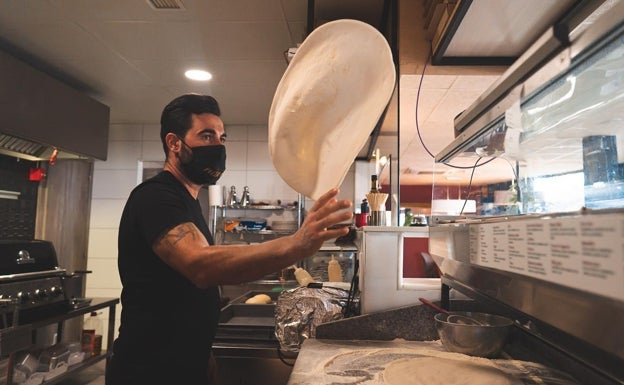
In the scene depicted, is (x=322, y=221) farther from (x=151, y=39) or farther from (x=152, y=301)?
(x=151, y=39)

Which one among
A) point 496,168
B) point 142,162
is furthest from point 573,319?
point 142,162

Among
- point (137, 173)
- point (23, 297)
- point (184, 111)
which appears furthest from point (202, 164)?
point (137, 173)

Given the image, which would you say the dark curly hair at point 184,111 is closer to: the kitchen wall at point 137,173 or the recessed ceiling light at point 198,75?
the recessed ceiling light at point 198,75

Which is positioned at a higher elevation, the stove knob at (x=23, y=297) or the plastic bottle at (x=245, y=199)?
the plastic bottle at (x=245, y=199)

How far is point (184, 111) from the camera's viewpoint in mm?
1354

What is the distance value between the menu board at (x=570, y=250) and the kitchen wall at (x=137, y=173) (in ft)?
12.4

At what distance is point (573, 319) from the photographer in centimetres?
50

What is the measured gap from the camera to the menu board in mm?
337

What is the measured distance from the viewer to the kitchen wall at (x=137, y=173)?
4320mm

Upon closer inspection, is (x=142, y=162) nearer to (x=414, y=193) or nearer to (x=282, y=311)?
(x=282, y=311)

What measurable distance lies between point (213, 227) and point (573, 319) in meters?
3.97

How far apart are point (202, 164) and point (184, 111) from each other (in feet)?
0.65

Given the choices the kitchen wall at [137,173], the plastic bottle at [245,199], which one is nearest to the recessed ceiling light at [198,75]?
the kitchen wall at [137,173]

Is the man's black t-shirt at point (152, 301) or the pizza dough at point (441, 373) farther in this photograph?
the man's black t-shirt at point (152, 301)
